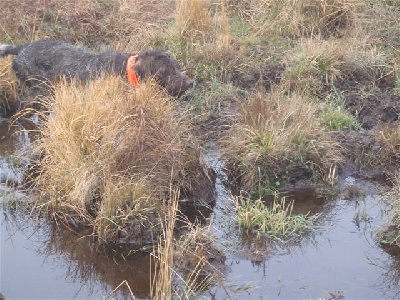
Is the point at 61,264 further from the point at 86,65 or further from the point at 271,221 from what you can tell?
the point at 86,65

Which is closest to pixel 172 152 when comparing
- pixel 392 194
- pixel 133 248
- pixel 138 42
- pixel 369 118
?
pixel 133 248

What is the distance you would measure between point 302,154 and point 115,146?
6.51 ft

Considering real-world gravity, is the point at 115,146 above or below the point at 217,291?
above

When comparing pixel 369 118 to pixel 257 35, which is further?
pixel 257 35

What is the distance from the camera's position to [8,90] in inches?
353

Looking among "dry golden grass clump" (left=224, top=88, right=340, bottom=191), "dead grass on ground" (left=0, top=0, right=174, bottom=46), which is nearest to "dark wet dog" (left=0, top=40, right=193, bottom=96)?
"dry golden grass clump" (left=224, top=88, right=340, bottom=191)

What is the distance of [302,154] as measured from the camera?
713cm

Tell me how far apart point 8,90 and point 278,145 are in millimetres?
3824

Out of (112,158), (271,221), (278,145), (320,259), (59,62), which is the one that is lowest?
(320,259)

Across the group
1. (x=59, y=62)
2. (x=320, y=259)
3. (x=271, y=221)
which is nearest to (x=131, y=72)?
(x=59, y=62)

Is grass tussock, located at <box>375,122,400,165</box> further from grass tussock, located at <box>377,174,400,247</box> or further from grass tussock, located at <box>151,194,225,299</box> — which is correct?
grass tussock, located at <box>151,194,225,299</box>

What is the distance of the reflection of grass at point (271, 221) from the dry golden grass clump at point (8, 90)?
395 centimetres

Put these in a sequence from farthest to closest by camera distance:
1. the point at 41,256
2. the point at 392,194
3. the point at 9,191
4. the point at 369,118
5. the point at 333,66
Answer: the point at 333,66 → the point at 369,118 → the point at 9,191 → the point at 392,194 → the point at 41,256

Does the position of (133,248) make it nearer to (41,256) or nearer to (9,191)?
(41,256)
